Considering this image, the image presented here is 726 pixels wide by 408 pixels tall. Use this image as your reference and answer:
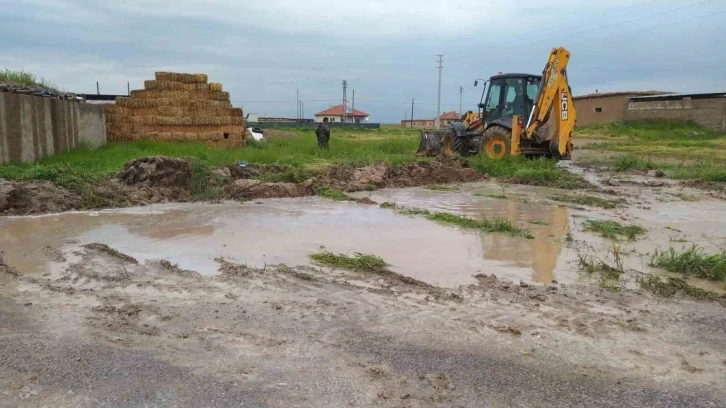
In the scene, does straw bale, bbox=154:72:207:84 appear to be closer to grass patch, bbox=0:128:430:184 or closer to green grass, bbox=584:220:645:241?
grass patch, bbox=0:128:430:184

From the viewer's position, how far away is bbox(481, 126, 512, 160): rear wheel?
52.6 ft

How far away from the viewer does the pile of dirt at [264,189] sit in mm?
11375

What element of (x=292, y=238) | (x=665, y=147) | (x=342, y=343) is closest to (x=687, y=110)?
(x=665, y=147)

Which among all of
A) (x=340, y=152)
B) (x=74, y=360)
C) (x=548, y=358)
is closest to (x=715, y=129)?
(x=340, y=152)

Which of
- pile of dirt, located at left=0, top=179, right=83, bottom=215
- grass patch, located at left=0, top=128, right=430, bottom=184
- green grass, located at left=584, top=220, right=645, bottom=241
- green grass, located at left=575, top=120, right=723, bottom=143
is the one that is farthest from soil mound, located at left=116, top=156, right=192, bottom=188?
green grass, located at left=575, top=120, right=723, bottom=143

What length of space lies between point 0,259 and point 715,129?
35.2 metres

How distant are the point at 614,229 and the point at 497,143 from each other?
28.1 ft

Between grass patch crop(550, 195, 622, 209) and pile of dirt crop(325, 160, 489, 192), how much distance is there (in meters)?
3.46

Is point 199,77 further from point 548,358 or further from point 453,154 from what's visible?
point 548,358

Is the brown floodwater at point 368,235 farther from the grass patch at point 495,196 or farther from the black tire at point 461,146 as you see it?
the black tire at point 461,146

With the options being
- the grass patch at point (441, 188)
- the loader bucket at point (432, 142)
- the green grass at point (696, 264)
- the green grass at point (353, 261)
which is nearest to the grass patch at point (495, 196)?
the grass patch at point (441, 188)

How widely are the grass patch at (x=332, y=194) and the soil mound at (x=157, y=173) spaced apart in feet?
8.93

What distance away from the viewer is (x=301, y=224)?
855 cm

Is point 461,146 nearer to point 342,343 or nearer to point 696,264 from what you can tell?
point 696,264
